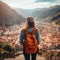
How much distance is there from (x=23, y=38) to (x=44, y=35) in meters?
8.64

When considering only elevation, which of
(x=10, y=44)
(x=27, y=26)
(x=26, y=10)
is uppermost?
(x=26, y=10)

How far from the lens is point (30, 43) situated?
3.44m

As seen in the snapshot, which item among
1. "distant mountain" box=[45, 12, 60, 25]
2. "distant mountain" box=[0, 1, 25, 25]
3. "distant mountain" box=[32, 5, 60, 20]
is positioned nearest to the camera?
"distant mountain" box=[0, 1, 25, 25]

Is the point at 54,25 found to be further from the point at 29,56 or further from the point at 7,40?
the point at 29,56

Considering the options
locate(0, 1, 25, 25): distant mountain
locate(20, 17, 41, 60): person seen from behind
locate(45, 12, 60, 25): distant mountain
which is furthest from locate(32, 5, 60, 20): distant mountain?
locate(20, 17, 41, 60): person seen from behind

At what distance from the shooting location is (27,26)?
3381 millimetres

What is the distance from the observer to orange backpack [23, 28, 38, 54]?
341cm

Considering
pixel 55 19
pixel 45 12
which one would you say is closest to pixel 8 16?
pixel 45 12

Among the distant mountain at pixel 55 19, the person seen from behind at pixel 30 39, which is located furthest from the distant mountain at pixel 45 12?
the person seen from behind at pixel 30 39

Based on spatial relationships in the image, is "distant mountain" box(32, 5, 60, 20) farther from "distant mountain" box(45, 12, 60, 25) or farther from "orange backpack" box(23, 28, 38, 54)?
"orange backpack" box(23, 28, 38, 54)

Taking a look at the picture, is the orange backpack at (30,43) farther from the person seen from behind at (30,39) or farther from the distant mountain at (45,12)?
the distant mountain at (45,12)

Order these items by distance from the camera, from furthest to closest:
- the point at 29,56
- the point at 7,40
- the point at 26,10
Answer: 1. the point at 7,40
2. the point at 26,10
3. the point at 29,56

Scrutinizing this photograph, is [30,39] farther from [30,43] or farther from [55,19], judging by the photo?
[55,19]

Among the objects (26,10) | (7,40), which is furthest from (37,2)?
(7,40)
